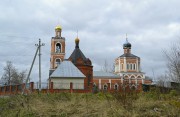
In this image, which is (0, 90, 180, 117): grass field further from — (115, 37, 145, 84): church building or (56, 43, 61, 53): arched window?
(115, 37, 145, 84): church building

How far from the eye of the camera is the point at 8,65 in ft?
151

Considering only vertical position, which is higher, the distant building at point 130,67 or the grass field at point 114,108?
the distant building at point 130,67

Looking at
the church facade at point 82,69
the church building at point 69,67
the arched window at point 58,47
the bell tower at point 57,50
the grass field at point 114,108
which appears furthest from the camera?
the arched window at point 58,47

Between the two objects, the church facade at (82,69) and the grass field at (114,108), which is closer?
the grass field at (114,108)

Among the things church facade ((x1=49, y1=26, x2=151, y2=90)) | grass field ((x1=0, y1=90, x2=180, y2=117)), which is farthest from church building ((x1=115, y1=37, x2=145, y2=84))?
grass field ((x1=0, y1=90, x2=180, y2=117))

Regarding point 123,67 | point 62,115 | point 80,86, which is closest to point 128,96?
point 62,115

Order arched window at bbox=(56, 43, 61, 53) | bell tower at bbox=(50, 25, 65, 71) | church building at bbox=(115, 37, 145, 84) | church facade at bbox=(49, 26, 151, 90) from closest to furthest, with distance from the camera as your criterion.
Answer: church facade at bbox=(49, 26, 151, 90)
bell tower at bbox=(50, 25, 65, 71)
arched window at bbox=(56, 43, 61, 53)
church building at bbox=(115, 37, 145, 84)

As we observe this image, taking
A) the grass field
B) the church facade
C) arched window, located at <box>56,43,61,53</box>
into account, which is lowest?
the grass field

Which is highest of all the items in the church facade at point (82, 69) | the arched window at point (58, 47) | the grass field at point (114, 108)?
the arched window at point (58, 47)

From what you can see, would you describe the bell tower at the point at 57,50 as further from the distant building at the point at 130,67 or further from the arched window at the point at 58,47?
the distant building at the point at 130,67

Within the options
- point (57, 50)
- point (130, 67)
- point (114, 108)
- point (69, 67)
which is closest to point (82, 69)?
point (69, 67)

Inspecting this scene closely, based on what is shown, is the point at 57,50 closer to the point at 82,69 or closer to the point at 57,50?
the point at 57,50

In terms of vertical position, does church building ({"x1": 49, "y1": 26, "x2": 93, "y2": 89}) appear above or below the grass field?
above

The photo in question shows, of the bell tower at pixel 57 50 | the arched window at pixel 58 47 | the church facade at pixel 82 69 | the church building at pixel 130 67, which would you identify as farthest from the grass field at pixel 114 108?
the church building at pixel 130 67
